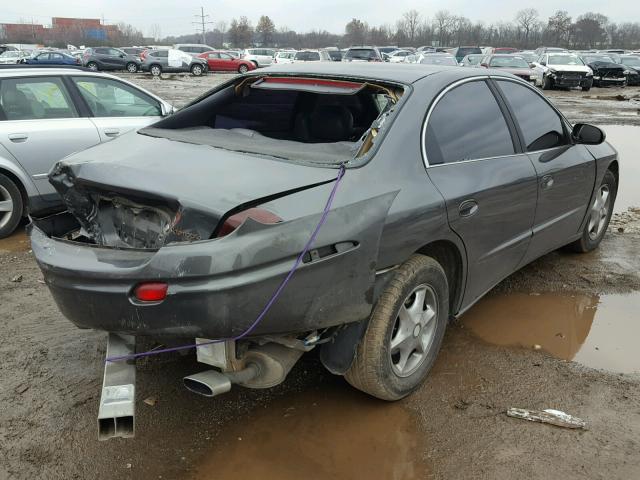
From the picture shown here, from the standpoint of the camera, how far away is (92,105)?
615cm

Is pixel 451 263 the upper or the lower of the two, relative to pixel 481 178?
lower

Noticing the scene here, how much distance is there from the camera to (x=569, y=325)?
3947 millimetres

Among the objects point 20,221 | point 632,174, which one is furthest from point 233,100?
point 632,174

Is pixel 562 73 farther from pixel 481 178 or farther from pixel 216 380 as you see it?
pixel 216 380

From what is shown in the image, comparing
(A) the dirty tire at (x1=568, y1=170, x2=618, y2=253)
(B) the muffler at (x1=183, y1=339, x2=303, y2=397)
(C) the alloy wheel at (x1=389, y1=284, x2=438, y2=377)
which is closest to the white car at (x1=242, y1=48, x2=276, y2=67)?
(A) the dirty tire at (x1=568, y1=170, x2=618, y2=253)

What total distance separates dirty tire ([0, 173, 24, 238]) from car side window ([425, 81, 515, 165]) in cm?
440

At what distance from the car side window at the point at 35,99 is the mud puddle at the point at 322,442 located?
4361 mm

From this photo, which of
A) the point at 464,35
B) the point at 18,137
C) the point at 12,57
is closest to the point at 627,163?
the point at 18,137

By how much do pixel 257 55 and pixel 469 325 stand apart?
4170cm

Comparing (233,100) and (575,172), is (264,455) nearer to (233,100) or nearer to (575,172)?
(233,100)

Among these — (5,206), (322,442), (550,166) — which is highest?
(550,166)

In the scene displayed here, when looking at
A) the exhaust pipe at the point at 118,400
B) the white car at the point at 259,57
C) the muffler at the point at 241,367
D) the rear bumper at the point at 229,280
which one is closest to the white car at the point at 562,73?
the white car at the point at 259,57

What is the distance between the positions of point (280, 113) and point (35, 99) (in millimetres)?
3159

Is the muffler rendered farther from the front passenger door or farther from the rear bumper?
the front passenger door
